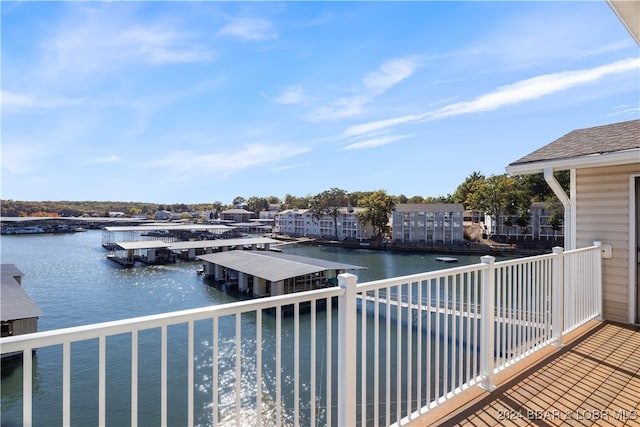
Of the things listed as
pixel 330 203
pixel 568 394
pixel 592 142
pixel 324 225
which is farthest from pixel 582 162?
pixel 324 225

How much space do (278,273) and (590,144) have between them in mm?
16986

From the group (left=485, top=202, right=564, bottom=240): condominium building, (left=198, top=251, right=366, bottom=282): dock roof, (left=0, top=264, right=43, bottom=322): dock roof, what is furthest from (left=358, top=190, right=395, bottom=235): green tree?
(left=0, top=264, right=43, bottom=322): dock roof

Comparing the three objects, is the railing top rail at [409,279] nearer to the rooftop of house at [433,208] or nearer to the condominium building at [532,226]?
the rooftop of house at [433,208]

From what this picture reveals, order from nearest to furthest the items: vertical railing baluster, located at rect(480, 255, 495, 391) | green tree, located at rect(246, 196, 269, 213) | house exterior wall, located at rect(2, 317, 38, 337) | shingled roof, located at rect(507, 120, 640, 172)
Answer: vertical railing baluster, located at rect(480, 255, 495, 391)
shingled roof, located at rect(507, 120, 640, 172)
house exterior wall, located at rect(2, 317, 38, 337)
green tree, located at rect(246, 196, 269, 213)

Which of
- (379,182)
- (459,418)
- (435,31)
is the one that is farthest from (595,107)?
(379,182)

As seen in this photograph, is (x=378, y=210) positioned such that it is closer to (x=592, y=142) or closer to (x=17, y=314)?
(x=17, y=314)

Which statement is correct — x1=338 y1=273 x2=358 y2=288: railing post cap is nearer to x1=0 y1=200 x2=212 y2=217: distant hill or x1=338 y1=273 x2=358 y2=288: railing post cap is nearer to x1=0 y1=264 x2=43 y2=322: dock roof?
x1=0 y1=264 x2=43 y2=322: dock roof

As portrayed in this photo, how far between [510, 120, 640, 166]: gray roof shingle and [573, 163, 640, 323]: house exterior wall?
313 mm

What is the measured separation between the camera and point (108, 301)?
20.4 meters

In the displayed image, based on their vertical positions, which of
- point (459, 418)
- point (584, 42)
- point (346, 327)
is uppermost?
point (584, 42)

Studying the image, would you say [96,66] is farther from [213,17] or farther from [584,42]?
[584,42]

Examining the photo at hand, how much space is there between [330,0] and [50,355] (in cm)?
1644

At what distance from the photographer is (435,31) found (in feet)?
24.4

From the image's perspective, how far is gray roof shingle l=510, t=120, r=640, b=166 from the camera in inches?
159
